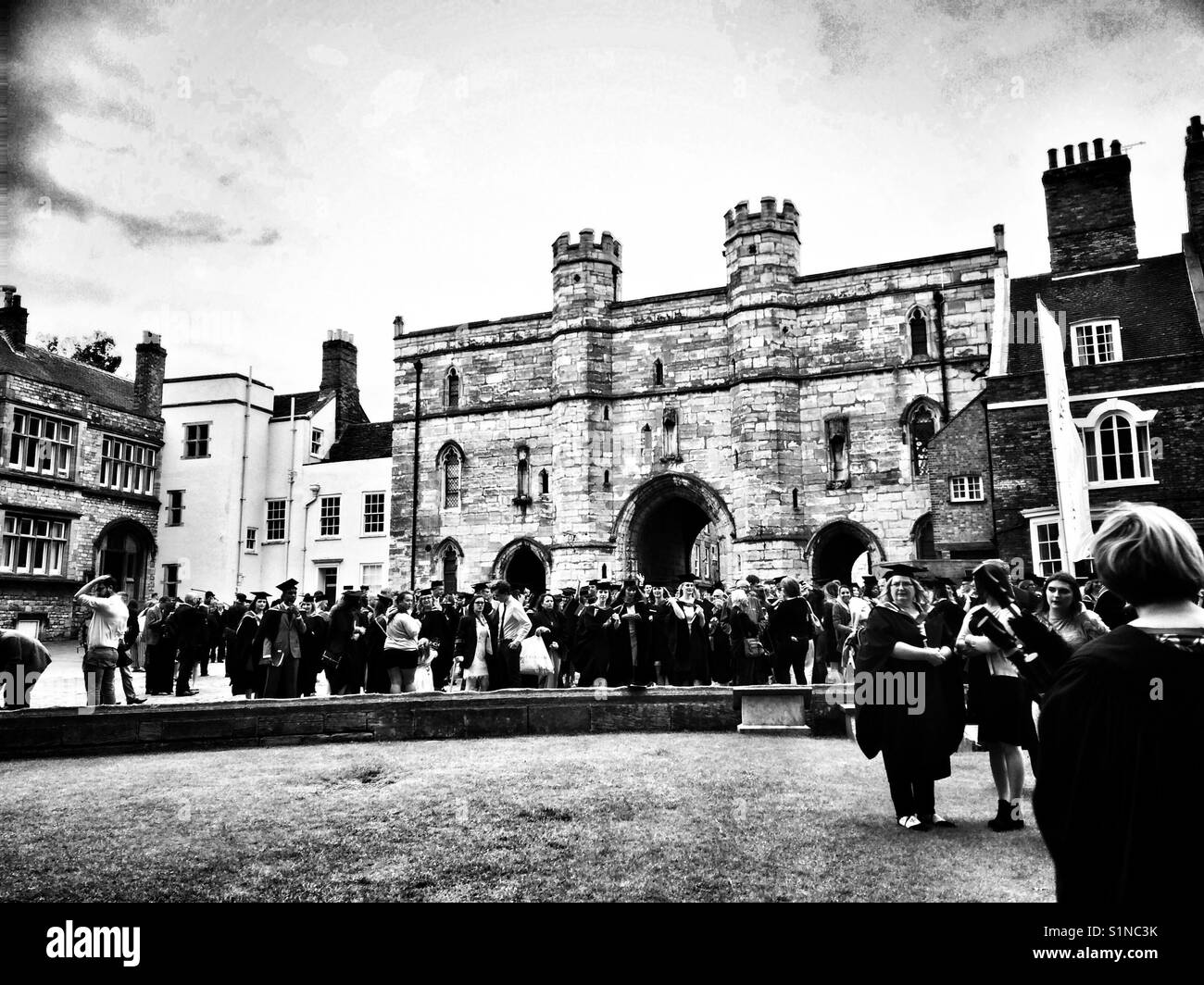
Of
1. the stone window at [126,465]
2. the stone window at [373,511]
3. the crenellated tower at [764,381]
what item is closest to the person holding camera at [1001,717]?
the crenellated tower at [764,381]

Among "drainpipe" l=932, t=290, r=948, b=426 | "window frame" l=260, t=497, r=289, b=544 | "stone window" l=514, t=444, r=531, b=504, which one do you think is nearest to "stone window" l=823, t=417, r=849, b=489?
"drainpipe" l=932, t=290, r=948, b=426

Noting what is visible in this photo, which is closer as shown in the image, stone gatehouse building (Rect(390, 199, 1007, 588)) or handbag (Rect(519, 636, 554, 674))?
handbag (Rect(519, 636, 554, 674))

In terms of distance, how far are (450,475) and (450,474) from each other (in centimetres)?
3

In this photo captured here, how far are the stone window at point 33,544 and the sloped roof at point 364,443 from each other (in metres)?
9.57

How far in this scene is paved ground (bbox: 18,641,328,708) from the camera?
41.0 ft

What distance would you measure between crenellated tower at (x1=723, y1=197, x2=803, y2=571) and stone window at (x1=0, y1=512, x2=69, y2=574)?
844 inches

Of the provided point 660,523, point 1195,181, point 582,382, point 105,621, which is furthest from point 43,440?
Result: point 1195,181

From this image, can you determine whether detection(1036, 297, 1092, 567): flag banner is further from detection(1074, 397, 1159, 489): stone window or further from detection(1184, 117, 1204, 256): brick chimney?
detection(1184, 117, 1204, 256): brick chimney

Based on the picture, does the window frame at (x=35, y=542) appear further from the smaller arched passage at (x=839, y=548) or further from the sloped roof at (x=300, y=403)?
the smaller arched passage at (x=839, y=548)

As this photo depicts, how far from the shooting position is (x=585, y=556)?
91.0ft

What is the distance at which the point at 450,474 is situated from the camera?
3114 centimetres

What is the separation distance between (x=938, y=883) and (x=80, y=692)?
541 inches
